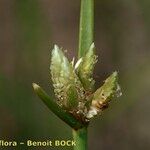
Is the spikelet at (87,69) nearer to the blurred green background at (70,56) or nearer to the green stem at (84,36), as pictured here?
the green stem at (84,36)

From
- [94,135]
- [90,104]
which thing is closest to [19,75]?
[94,135]

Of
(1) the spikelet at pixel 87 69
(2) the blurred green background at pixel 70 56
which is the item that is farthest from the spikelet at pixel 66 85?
(2) the blurred green background at pixel 70 56

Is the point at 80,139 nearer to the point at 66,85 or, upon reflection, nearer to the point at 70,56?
the point at 66,85

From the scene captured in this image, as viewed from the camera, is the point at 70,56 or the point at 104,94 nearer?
the point at 104,94

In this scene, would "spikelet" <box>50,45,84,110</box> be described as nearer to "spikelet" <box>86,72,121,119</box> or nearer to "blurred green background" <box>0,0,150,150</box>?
"spikelet" <box>86,72,121,119</box>

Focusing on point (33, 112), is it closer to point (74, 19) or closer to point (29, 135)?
point (29, 135)

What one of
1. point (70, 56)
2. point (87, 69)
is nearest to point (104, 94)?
point (87, 69)
